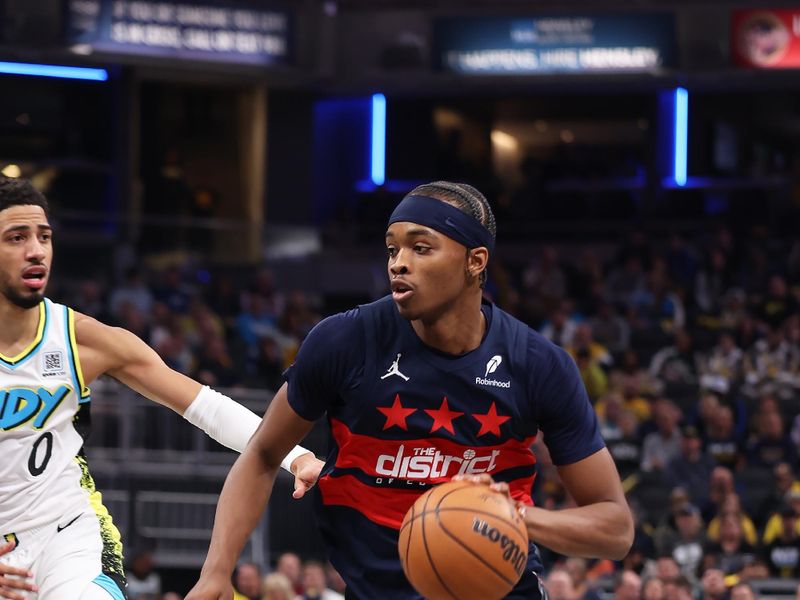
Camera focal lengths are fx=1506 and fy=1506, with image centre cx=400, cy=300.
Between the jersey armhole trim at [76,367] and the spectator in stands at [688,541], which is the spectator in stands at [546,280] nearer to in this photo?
the spectator in stands at [688,541]

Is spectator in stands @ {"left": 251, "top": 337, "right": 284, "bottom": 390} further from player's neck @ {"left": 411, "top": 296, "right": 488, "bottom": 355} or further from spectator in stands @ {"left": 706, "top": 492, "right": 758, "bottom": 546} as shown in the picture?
player's neck @ {"left": 411, "top": 296, "right": 488, "bottom": 355}

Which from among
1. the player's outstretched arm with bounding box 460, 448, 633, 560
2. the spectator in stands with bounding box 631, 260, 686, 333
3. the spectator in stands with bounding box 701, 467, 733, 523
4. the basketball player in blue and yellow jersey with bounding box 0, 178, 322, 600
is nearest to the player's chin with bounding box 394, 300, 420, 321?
the player's outstretched arm with bounding box 460, 448, 633, 560

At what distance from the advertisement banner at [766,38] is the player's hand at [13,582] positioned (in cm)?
1624

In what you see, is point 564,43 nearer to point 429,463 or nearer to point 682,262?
point 682,262

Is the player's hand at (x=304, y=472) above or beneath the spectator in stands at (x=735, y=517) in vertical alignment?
above

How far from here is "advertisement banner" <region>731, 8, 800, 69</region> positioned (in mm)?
19641

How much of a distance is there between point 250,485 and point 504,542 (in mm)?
911

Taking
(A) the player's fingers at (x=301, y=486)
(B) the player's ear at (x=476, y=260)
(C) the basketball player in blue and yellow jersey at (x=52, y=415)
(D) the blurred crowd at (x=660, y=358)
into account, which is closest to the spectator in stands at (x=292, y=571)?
(D) the blurred crowd at (x=660, y=358)

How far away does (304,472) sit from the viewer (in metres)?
5.07

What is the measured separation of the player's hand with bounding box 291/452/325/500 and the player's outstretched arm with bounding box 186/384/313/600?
0.18m

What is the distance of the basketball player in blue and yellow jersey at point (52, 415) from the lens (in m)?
5.27

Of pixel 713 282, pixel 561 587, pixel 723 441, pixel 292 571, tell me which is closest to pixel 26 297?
pixel 561 587

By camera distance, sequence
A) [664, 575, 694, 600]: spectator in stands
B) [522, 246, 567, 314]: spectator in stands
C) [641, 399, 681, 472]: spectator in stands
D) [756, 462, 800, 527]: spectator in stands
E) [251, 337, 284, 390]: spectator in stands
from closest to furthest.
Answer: [664, 575, 694, 600]: spectator in stands, [756, 462, 800, 527]: spectator in stands, [641, 399, 681, 472]: spectator in stands, [251, 337, 284, 390]: spectator in stands, [522, 246, 567, 314]: spectator in stands

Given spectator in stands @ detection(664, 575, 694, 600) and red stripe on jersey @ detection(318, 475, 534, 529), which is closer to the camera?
red stripe on jersey @ detection(318, 475, 534, 529)
